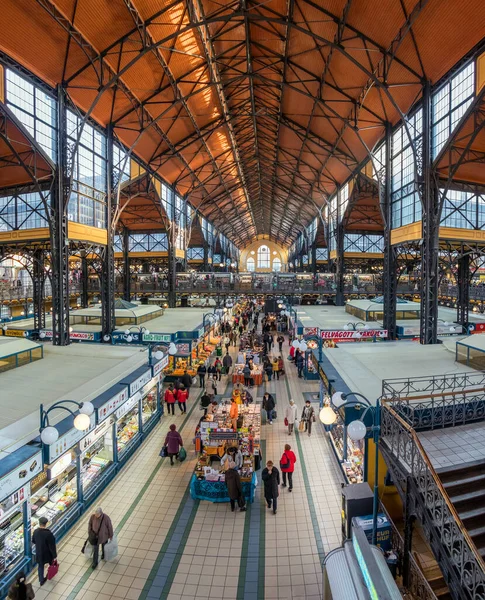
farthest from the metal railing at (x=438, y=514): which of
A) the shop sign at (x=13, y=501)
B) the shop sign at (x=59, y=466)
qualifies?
the shop sign at (x=59, y=466)

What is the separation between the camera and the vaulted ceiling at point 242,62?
494 inches

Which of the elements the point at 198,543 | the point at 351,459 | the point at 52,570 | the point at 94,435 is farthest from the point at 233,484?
the point at 52,570

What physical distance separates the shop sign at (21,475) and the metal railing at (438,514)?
19.8 ft

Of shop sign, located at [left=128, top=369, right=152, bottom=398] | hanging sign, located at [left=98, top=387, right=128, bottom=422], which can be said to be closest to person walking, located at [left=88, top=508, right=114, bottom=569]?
hanging sign, located at [left=98, top=387, right=128, bottom=422]

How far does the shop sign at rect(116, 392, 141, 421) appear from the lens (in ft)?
31.8

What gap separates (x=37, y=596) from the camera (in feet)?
20.2

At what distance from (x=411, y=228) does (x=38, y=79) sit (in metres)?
16.6

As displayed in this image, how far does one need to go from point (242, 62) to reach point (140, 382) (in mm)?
17811

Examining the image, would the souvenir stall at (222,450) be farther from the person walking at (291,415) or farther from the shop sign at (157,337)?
the shop sign at (157,337)

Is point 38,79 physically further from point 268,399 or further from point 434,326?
point 434,326

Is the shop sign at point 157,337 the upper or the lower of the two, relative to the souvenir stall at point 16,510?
upper

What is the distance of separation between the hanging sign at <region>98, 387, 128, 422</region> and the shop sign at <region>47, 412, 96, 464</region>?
1.39ft

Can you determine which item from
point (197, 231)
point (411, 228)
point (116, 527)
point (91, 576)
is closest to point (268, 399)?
point (116, 527)

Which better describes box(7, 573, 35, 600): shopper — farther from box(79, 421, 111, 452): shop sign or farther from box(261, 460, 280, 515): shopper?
box(261, 460, 280, 515): shopper
